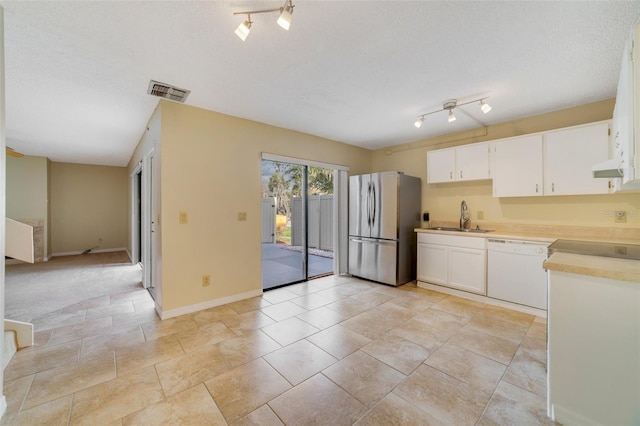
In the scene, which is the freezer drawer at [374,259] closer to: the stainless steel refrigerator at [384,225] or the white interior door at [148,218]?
the stainless steel refrigerator at [384,225]

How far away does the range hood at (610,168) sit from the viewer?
5.51ft

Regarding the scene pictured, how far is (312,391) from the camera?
176 centimetres

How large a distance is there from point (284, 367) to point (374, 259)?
260 centimetres

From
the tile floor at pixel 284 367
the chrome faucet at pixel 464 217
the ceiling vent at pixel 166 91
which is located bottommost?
the tile floor at pixel 284 367

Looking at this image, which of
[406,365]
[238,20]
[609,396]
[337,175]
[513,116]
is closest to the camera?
[609,396]

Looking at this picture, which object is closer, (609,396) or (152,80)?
(609,396)

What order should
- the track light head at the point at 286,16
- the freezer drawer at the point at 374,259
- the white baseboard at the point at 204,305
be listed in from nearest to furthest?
the track light head at the point at 286,16, the white baseboard at the point at 204,305, the freezer drawer at the point at 374,259

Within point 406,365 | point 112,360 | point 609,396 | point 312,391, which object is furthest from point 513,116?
point 112,360

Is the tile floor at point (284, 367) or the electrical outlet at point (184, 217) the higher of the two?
the electrical outlet at point (184, 217)

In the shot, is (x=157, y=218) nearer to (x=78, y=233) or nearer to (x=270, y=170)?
(x=270, y=170)

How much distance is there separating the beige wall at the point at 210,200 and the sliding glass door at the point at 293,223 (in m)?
0.48

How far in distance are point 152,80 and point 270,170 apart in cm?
202

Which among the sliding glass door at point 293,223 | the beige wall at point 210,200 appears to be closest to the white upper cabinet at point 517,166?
the sliding glass door at point 293,223

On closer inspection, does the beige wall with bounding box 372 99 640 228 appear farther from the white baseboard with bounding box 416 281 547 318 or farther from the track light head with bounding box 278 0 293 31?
the track light head with bounding box 278 0 293 31
